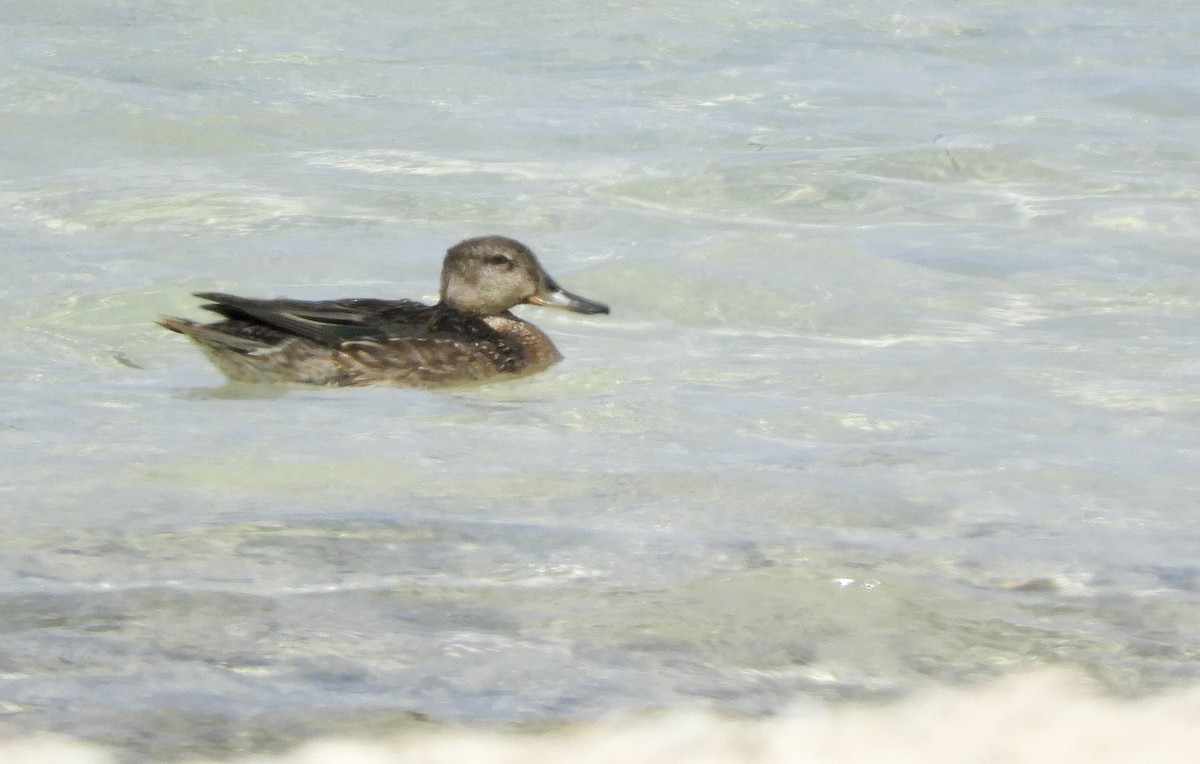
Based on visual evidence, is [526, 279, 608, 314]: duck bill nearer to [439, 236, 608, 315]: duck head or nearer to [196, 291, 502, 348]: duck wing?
[439, 236, 608, 315]: duck head

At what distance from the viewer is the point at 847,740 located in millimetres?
3156

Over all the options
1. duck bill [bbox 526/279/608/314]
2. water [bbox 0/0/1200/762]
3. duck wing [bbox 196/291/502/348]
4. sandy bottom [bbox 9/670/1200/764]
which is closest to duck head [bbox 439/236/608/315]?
duck bill [bbox 526/279/608/314]

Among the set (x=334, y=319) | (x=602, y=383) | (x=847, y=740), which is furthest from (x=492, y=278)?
(x=847, y=740)

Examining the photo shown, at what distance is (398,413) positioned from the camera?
286 inches

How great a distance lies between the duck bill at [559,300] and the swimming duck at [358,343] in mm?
372

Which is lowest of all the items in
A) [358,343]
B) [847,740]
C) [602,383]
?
[602,383]

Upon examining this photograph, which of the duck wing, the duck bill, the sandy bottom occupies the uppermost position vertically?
the sandy bottom

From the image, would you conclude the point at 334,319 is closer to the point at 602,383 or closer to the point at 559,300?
the point at 602,383

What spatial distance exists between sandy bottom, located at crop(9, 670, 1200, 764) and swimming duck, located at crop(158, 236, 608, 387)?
4.65 meters

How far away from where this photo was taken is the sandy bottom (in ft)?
9.77

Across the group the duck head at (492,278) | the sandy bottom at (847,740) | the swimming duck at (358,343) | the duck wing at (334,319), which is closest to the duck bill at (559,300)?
the duck head at (492,278)

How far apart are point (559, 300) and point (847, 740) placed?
20.0 feet

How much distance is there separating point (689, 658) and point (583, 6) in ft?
49.4

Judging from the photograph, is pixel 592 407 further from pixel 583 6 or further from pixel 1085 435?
pixel 583 6
